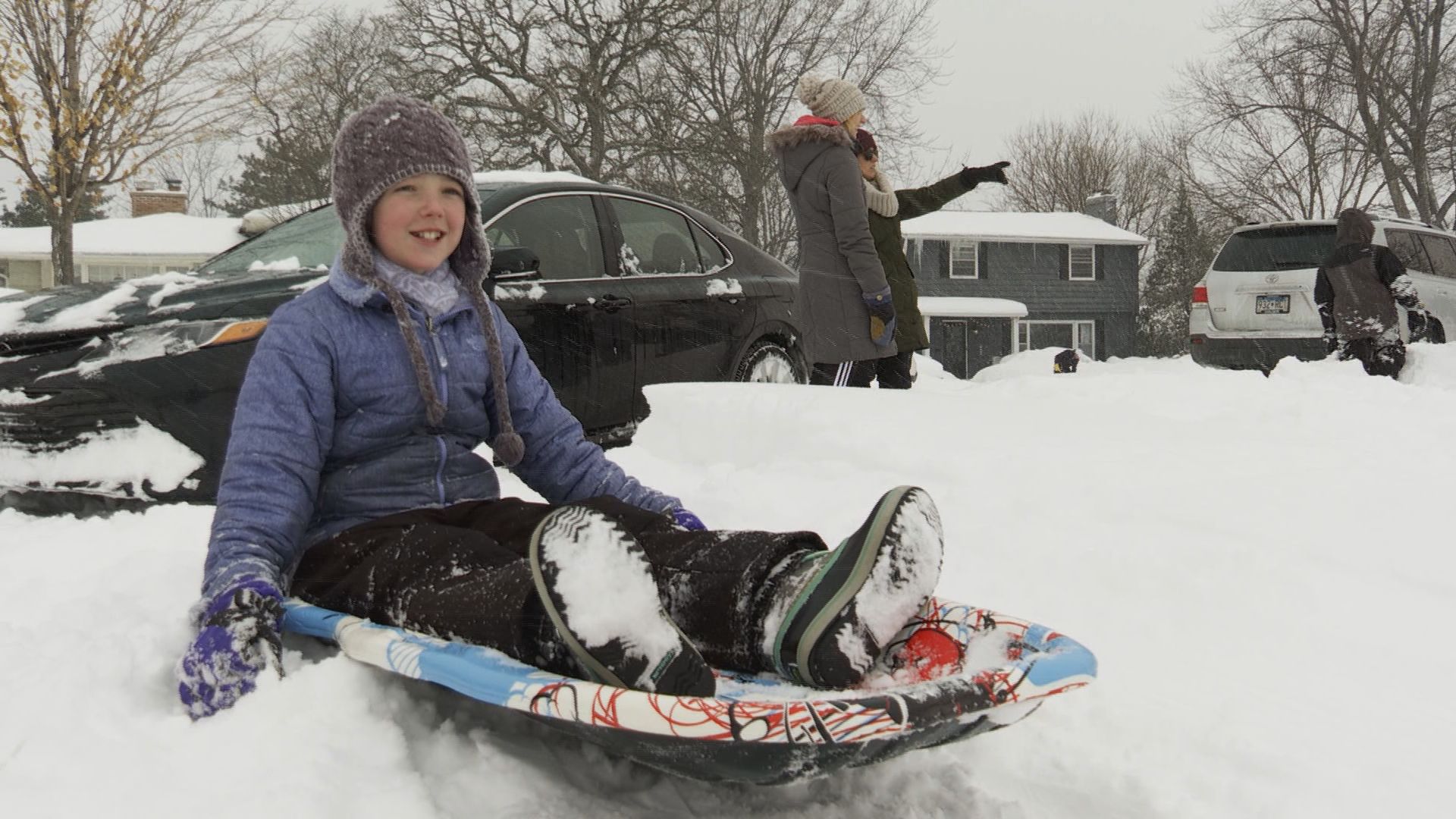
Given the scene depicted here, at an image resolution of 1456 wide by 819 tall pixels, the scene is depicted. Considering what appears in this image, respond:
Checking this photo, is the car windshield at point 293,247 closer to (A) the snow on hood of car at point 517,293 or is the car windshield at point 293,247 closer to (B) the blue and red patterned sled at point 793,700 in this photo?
(A) the snow on hood of car at point 517,293

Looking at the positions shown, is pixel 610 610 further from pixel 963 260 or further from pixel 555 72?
pixel 963 260

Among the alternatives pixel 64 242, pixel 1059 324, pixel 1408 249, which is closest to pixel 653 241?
pixel 1408 249

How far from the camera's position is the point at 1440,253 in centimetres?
1114

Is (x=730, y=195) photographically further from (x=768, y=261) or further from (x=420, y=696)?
(x=420, y=696)

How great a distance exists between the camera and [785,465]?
4105 mm

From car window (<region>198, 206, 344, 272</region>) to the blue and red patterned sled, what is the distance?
9.09ft

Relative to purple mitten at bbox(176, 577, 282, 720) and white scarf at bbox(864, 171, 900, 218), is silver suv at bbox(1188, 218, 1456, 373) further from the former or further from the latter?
purple mitten at bbox(176, 577, 282, 720)

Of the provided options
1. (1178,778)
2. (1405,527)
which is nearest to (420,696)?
(1178,778)

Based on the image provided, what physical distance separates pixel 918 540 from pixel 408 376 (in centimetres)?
117

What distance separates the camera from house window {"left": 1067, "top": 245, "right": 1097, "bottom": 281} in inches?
1336

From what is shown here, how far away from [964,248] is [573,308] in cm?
2970

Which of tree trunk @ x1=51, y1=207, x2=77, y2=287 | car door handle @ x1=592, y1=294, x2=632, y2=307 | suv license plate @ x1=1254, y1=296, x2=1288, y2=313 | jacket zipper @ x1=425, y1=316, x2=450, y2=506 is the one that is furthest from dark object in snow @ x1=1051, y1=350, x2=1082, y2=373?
jacket zipper @ x1=425, y1=316, x2=450, y2=506

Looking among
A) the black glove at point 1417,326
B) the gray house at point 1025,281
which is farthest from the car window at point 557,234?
the gray house at point 1025,281

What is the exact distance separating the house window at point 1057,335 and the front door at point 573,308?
2923 cm
